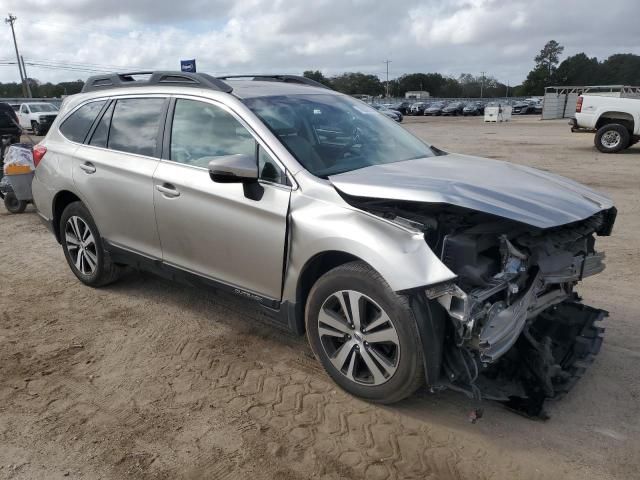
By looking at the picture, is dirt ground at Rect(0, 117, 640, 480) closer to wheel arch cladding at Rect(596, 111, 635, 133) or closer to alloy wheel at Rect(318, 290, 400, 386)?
alloy wheel at Rect(318, 290, 400, 386)

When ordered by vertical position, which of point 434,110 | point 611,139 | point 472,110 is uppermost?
point 611,139

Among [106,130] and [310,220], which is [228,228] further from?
[106,130]

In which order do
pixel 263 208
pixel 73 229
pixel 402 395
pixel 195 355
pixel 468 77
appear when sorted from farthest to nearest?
1. pixel 468 77
2. pixel 73 229
3. pixel 195 355
4. pixel 263 208
5. pixel 402 395

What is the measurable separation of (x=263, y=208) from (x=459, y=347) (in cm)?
146

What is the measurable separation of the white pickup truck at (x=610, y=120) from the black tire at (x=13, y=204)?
1428 centimetres

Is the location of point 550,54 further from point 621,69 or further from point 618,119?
point 618,119

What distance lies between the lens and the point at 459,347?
2.89 metres

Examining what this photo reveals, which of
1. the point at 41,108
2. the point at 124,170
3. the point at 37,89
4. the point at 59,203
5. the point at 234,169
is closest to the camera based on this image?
the point at 234,169

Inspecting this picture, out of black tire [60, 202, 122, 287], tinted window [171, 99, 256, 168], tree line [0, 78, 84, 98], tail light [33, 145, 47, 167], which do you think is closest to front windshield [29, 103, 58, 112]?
tail light [33, 145, 47, 167]

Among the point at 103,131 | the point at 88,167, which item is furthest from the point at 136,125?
the point at 88,167

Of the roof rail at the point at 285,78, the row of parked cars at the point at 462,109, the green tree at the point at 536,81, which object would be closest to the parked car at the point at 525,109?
the row of parked cars at the point at 462,109

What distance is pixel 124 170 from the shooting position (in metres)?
4.37

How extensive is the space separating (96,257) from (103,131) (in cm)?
116

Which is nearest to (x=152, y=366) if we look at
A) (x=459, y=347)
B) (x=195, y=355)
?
(x=195, y=355)
